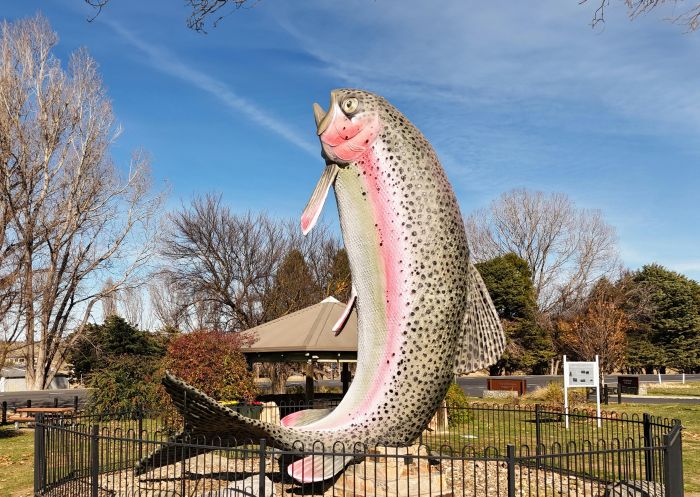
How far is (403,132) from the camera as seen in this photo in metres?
7.37

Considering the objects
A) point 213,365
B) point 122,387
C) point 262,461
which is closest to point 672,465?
point 262,461

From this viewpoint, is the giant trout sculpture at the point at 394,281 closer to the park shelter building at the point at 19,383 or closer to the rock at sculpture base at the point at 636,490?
Answer: the rock at sculpture base at the point at 636,490

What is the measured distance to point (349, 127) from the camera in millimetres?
7324

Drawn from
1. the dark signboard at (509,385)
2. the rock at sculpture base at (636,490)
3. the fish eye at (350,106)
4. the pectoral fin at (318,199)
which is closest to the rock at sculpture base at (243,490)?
the pectoral fin at (318,199)

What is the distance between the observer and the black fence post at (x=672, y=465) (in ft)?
20.9

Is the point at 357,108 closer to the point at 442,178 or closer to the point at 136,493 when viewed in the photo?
the point at 442,178

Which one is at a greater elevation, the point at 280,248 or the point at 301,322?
the point at 280,248

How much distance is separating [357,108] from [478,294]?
2525 mm

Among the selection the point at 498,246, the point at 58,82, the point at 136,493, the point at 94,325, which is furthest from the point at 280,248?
the point at 136,493

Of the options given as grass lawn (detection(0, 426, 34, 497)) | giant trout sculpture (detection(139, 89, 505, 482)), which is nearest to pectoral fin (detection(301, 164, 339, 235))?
giant trout sculpture (detection(139, 89, 505, 482))

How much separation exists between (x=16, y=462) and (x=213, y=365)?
16.4 ft

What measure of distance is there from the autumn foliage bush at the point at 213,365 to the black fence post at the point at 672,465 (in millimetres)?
10783

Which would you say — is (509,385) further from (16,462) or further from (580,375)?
Answer: (16,462)

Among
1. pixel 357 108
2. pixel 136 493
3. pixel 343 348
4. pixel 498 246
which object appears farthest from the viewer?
pixel 498 246
